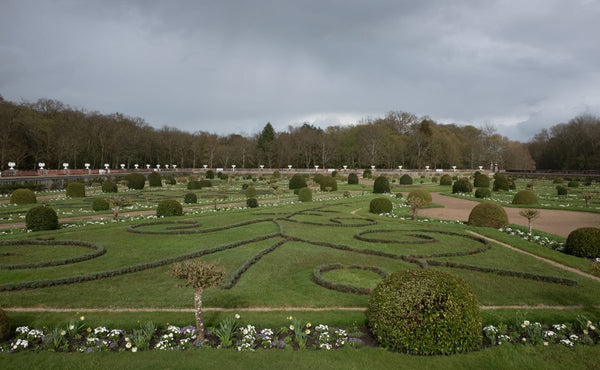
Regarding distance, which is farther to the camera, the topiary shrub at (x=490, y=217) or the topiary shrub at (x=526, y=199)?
the topiary shrub at (x=526, y=199)

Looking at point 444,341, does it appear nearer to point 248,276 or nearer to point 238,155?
point 248,276

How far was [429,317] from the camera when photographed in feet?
17.2

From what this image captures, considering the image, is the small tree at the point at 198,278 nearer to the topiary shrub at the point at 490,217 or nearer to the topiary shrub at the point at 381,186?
the topiary shrub at the point at 490,217

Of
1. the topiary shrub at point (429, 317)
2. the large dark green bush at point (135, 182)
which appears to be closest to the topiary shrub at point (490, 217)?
the topiary shrub at point (429, 317)

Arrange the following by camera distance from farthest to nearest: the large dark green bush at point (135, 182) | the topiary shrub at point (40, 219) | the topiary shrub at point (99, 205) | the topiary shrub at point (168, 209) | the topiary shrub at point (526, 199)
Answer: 1. the large dark green bush at point (135, 182)
2. the topiary shrub at point (526, 199)
3. the topiary shrub at point (99, 205)
4. the topiary shrub at point (168, 209)
5. the topiary shrub at point (40, 219)

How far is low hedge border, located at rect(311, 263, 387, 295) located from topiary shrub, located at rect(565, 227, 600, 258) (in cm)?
675

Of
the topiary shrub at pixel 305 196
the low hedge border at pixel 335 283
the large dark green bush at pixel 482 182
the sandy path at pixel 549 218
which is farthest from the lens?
the large dark green bush at pixel 482 182

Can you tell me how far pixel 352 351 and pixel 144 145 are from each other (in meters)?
79.1

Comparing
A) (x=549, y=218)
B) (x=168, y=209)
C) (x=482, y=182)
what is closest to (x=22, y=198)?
(x=168, y=209)

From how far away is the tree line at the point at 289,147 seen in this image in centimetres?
6644

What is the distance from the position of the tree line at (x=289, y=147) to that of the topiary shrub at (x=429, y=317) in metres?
65.5

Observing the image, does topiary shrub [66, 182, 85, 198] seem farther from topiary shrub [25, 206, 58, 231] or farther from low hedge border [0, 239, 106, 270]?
low hedge border [0, 239, 106, 270]

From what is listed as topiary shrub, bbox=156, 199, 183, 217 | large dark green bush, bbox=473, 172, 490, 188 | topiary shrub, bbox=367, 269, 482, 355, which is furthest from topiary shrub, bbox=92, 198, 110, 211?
large dark green bush, bbox=473, 172, 490, 188

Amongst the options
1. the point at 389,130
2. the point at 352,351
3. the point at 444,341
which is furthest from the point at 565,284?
the point at 389,130
